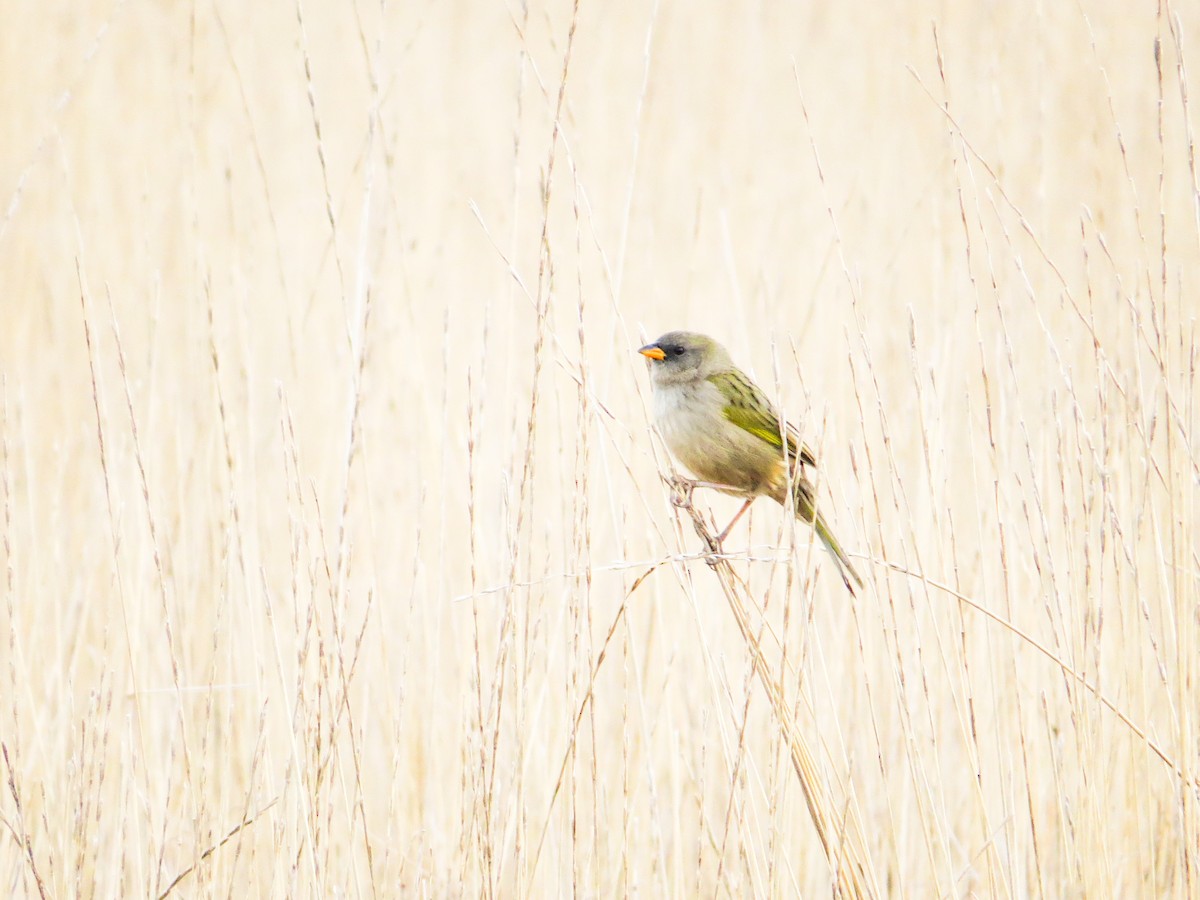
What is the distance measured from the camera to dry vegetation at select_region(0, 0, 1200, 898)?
6.76ft

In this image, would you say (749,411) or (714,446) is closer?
(714,446)

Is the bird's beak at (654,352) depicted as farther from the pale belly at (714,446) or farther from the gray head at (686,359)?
the pale belly at (714,446)

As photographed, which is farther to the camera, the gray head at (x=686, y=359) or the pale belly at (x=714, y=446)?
the gray head at (x=686, y=359)

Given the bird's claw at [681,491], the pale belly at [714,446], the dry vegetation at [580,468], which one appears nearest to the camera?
the dry vegetation at [580,468]

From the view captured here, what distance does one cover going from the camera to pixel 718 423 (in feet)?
10.2

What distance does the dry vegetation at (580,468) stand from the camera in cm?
206

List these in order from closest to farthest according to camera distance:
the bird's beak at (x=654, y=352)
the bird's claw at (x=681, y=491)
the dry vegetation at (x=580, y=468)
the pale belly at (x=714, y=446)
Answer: the dry vegetation at (x=580, y=468)
the bird's claw at (x=681, y=491)
the pale belly at (x=714, y=446)
the bird's beak at (x=654, y=352)

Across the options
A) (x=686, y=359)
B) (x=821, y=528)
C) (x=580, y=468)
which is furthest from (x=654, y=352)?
(x=580, y=468)

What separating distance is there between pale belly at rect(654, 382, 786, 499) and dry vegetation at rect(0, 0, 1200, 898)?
0.52 feet

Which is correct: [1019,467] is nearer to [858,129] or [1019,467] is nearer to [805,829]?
[805,829]

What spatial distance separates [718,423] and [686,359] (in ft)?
0.99

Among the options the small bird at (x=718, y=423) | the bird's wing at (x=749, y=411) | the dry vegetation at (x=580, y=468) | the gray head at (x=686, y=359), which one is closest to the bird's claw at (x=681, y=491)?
the dry vegetation at (x=580, y=468)

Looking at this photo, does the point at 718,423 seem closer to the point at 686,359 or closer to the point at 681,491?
the point at 686,359

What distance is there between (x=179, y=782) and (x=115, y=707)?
1.00 metres
